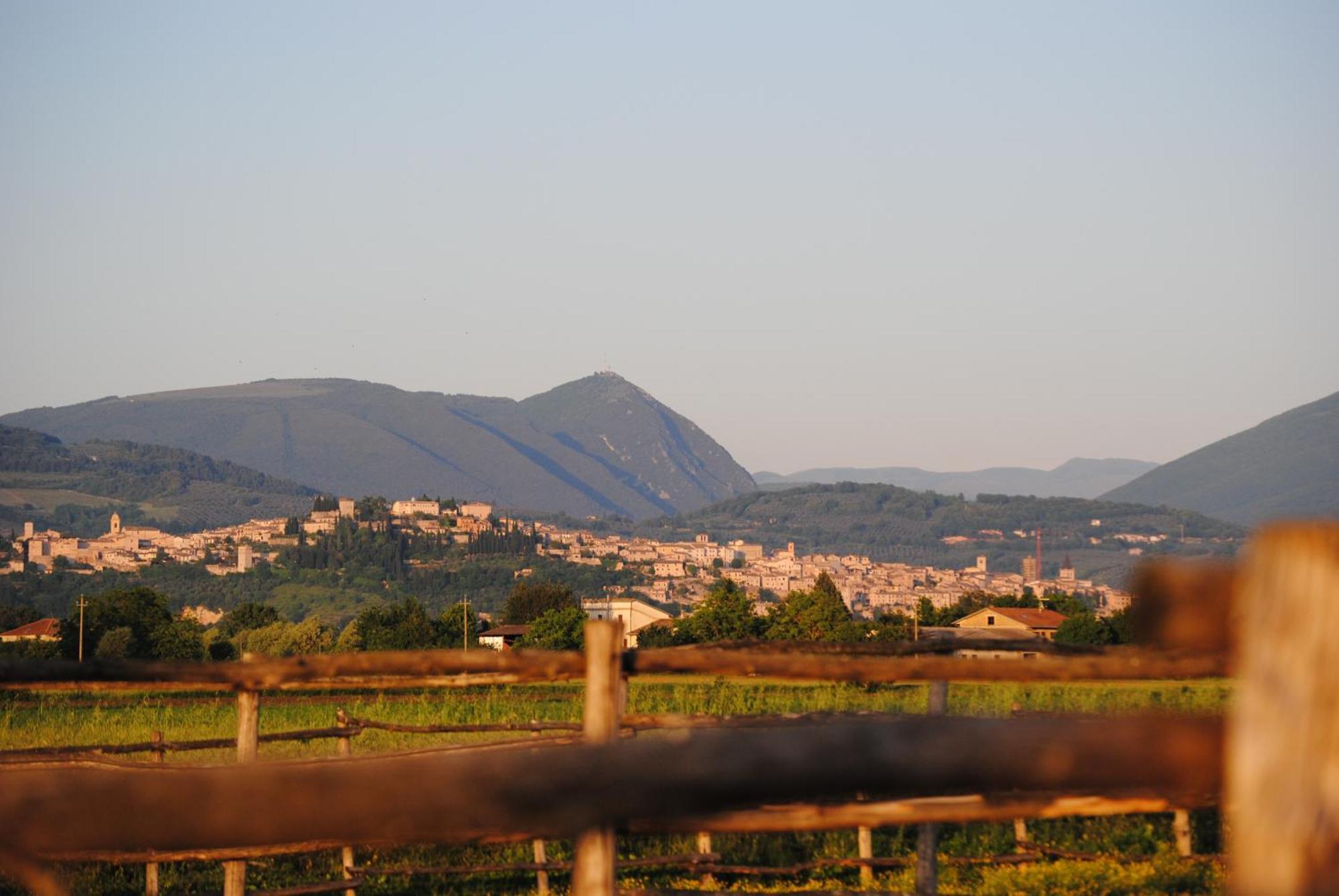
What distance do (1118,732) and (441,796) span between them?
34.8 inches

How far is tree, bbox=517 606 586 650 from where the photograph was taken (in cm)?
5778

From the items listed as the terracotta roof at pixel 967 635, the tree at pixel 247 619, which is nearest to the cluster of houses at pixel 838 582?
the tree at pixel 247 619

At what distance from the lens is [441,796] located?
1.60m

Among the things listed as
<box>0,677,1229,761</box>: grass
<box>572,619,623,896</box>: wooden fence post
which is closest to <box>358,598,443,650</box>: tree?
Result: <box>0,677,1229,761</box>: grass

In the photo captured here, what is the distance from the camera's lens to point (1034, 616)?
70062 mm

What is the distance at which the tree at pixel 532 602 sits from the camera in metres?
77.1

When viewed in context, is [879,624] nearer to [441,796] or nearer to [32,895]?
[32,895]

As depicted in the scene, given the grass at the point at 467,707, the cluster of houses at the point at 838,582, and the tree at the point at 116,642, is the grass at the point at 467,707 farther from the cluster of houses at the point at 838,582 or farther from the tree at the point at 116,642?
the cluster of houses at the point at 838,582

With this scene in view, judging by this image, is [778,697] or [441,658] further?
[778,697]

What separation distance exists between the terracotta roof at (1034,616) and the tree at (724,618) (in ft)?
48.8

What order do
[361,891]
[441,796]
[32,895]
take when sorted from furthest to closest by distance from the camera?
[361,891] → [32,895] → [441,796]

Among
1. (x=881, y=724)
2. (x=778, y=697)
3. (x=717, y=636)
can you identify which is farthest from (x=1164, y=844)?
(x=717, y=636)

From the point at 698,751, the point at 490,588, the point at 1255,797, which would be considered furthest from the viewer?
the point at 490,588

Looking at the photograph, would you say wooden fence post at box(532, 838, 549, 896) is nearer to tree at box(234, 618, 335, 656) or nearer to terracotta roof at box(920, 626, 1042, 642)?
terracotta roof at box(920, 626, 1042, 642)
